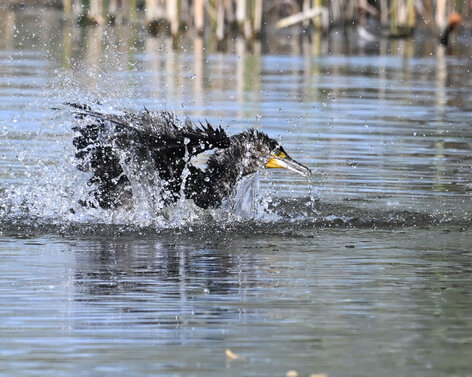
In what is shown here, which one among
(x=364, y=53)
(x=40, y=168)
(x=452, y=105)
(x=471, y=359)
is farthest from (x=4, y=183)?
(x=364, y=53)

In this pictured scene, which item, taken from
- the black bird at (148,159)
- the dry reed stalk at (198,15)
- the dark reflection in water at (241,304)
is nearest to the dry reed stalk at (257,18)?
the dry reed stalk at (198,15)

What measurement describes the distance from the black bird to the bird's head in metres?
0.12

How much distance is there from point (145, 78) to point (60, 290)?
40.9 ft

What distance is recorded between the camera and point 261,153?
963cm

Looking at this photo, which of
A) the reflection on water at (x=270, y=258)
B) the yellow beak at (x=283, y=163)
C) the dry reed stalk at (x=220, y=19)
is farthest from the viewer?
the dry reed stalk at (x=220, y=19)

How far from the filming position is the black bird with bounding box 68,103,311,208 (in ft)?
30.3

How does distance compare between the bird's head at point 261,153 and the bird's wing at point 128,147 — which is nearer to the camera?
the bird's wing at point 128,147

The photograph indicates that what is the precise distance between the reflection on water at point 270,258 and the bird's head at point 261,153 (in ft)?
1.30

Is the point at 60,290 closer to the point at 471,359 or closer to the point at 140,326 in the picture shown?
the point at 140,326

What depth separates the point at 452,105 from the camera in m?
17.2

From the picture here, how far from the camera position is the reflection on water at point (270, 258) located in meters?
5.63

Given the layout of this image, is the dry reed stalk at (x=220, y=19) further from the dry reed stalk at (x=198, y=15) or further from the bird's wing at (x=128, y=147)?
the bird's wing at (x=128, y=147)

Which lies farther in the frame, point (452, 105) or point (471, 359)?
point (452, 105)

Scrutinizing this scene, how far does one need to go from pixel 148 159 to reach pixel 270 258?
1679mm
